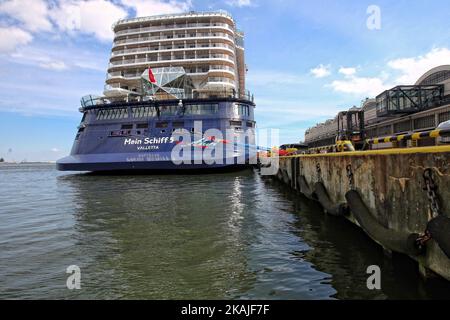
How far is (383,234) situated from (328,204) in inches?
180

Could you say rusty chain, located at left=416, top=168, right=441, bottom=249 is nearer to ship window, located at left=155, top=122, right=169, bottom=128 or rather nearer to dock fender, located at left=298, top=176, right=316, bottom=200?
dock fender, located at left=298, top=176, right=316, bottom=200

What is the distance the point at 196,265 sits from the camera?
641 cm

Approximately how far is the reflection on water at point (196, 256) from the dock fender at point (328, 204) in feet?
1.29

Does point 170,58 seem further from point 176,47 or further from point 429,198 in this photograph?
point 429,198

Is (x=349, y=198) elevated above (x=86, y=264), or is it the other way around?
(x=349, y=198)

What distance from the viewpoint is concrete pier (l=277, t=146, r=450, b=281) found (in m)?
4.78

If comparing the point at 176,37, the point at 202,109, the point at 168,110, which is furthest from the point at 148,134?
the point at 176,37

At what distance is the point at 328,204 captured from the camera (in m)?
10.7

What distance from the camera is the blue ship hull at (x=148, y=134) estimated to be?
29781 millimetres

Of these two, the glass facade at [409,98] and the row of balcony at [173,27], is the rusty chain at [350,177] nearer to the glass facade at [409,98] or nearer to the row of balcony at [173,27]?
the glass facade at [409,98]

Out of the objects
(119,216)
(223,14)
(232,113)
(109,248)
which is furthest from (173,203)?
(223,14)

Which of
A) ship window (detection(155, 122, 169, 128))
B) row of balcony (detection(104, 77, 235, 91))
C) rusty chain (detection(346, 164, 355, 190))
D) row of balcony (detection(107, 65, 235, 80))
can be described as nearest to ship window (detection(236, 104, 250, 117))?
row of balcony (detection(104, 77, 235, 91))
